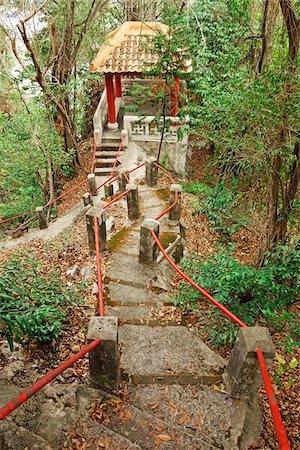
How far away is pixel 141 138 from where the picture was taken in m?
13.5

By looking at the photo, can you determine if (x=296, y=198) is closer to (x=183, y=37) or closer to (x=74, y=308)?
(x=74, y=308)

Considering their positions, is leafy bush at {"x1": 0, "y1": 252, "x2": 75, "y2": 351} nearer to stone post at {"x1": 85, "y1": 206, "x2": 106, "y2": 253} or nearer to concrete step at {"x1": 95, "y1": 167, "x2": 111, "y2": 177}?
stone post at {"x1": 85, "y1": 206, "x2": 106, "y2": 253}

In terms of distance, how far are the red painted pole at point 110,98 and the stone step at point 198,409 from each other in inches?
513

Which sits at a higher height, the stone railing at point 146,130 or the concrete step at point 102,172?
the stone railing at point 146,130

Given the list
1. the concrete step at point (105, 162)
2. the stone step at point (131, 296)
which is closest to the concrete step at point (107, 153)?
the concrete step at point (105, 162)

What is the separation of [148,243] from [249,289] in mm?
2045

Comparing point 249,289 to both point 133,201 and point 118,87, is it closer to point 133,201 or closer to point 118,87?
point 133,201

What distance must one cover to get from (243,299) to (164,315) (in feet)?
4.59

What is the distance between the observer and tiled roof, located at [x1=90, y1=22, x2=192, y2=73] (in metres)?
12.4

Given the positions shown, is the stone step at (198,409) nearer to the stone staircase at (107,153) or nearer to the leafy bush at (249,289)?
the leafy bush at (249,289)

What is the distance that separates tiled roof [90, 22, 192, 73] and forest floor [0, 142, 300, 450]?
203 inches

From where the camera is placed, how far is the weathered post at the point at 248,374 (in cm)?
311

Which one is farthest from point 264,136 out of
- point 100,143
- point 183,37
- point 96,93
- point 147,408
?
point 96,93

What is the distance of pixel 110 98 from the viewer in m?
14.0
